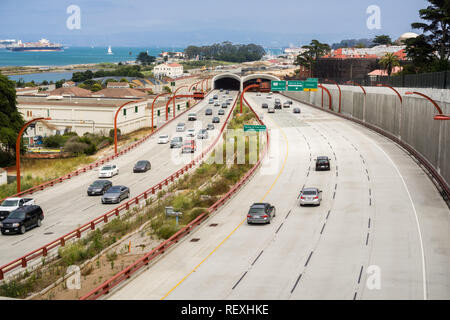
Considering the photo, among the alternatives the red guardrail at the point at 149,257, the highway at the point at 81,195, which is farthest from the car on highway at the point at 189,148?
the red guardrail at the point at 149,257

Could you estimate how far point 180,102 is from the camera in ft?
475

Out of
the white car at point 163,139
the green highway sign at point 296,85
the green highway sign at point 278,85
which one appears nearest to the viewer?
the white car at point 163,139

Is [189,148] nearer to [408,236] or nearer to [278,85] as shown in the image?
[278,85]

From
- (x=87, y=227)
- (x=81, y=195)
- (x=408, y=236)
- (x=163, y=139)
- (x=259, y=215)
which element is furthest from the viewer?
(x=163, y=139)

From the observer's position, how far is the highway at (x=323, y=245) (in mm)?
24484

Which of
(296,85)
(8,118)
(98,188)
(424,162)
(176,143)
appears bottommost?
(98,188)

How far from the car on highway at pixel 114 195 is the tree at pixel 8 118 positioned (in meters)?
33.0

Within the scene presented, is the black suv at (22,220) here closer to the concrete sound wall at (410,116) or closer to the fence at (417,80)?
the concrete sound wall at (410,116)

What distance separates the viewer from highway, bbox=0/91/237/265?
123 ft

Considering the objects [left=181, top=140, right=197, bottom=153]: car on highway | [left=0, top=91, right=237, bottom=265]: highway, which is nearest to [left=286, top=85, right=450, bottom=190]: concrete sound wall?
[left=0, top=91, right=237, bottom=265]: highway

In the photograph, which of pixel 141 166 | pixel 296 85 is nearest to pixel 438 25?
pixel 296 85

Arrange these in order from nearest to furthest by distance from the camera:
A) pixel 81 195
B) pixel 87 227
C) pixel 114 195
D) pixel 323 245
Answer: pixel 323 245 → pixel 87 227 → pixel 114 195 → pixel 81 195

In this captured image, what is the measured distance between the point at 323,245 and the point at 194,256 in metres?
6.83

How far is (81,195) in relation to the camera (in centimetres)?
5119
